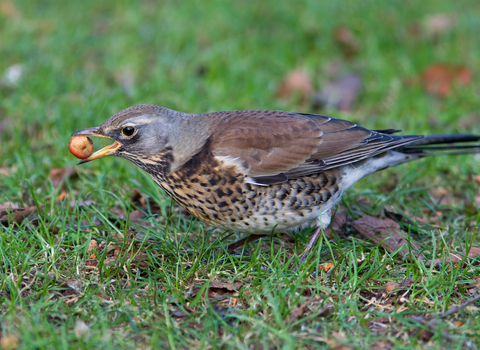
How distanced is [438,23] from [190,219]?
564cm

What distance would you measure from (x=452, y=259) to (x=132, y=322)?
2.31 metres

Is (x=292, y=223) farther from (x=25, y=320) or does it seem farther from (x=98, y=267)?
(x=25, y=320)

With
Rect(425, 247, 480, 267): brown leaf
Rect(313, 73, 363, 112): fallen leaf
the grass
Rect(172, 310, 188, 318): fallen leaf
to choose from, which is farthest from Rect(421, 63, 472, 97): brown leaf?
Rect(172, 310, 188, 318): fallen leaf

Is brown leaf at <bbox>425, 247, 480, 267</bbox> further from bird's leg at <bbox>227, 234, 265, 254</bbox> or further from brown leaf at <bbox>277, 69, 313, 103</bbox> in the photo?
brown leaf at <bbox>277, 69, 313, 103</bbox>

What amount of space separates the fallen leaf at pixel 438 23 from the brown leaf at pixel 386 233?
4.77 m

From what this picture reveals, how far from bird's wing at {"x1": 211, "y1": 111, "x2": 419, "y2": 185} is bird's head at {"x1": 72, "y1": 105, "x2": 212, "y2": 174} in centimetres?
24

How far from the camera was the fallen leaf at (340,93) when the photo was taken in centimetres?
709

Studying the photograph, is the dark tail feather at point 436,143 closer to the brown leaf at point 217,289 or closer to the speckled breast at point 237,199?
the speckled breast at point 237,199

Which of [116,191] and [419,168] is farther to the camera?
[419,168]

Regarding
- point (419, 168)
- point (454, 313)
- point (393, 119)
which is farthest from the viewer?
point (393, 119)

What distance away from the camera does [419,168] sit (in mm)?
5586

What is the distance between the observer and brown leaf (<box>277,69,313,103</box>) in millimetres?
7238

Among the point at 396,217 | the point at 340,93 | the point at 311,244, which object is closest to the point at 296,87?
the point at 340,93

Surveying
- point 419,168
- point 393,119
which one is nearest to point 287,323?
point 419,168
